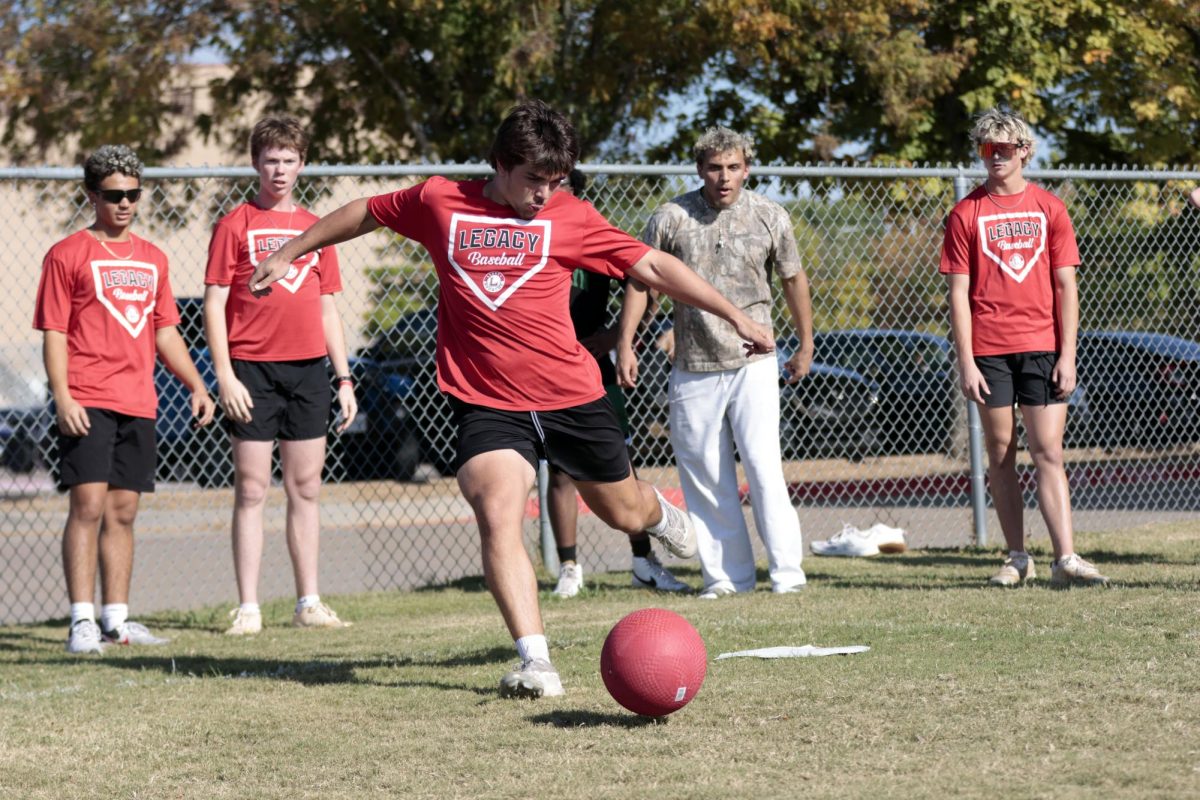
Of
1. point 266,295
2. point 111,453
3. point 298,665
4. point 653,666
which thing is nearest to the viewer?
point 653,666

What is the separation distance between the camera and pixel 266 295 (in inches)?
287

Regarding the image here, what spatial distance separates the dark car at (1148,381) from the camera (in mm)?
11969

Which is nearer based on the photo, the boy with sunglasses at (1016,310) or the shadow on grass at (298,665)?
the shadow on grass at (298,665)

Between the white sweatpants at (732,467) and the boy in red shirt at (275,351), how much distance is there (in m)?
1.78

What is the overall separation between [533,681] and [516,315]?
4.28 ft

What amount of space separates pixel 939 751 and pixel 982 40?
44.9 feet

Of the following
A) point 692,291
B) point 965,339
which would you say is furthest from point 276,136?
point 965,339

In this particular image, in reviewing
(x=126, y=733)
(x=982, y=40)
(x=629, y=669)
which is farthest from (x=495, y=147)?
(x=982, y=40)

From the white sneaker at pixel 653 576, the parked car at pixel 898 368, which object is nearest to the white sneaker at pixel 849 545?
the white sneaker at pixel 653 576

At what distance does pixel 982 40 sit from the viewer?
53.8 feet

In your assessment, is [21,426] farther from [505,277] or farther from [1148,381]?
[505,277]

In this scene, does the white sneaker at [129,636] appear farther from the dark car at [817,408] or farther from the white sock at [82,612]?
the dark car at [817,408]

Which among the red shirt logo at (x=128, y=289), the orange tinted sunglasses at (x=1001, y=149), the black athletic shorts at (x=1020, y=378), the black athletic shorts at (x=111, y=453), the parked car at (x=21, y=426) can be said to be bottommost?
the parked car at (x=21, y=426)

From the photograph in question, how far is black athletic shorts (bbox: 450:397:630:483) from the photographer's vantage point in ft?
17.4
